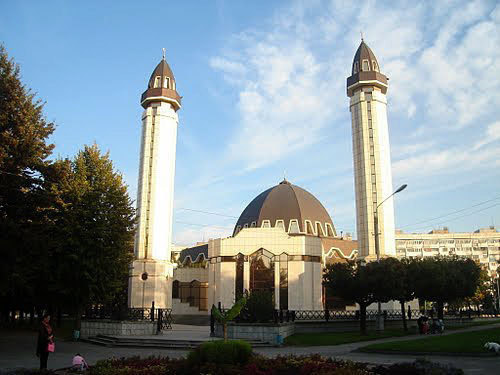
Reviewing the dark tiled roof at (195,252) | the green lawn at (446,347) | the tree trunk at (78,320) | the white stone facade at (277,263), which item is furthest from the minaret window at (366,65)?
the tree trunk at (78,320)

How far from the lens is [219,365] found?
11758 millimetres

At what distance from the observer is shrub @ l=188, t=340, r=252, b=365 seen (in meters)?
12.1

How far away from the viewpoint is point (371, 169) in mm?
47000

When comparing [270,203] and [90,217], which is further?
[270,203]

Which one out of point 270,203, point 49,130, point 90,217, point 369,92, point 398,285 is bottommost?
point 398,285

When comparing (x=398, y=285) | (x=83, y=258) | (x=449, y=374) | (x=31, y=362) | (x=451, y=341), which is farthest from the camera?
(x=398, y=285)

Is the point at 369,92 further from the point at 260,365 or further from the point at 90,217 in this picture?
the point at 260,365

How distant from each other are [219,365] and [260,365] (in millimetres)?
1147

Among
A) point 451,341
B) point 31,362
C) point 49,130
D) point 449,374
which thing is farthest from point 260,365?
point 49,130

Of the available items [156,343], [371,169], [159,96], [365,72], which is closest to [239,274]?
[371,169]

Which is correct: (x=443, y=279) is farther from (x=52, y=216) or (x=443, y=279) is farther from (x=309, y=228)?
(x=52, y=216)

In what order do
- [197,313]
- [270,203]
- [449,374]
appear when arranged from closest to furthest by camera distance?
[449,374]
[197,313]
[270,203]

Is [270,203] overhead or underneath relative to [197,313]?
overhead

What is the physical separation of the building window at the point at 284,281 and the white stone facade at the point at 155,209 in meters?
11.7
